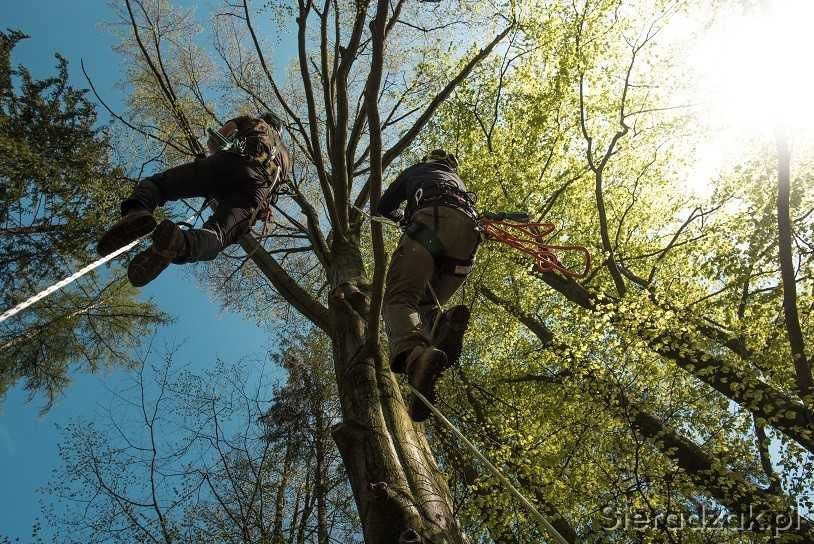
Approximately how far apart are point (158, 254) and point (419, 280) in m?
1.56

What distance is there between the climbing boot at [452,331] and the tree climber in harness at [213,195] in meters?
1.62

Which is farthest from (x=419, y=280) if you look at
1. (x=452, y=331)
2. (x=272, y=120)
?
(x=272, y=120)

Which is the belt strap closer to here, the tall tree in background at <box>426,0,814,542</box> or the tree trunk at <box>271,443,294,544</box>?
the tall tree in background at <box>426,0,814,542</box>

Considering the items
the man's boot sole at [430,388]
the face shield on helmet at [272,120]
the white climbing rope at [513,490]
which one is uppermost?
the face shield on helmet at [272,120]

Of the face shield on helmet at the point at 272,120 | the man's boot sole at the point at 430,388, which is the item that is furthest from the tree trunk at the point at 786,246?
the face shield on helmet at the point at 272,120

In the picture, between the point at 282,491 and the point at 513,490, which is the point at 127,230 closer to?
the point at 513,490

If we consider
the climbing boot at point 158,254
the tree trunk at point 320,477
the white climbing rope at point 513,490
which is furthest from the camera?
the tree trunk at point 320,477

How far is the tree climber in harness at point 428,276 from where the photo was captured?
9.42 feet

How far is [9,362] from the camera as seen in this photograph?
32.2ft

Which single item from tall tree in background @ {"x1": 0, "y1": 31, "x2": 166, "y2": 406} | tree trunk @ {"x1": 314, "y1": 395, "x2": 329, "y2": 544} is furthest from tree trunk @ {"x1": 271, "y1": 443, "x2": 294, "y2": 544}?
tall tree in background @ {"x1": 0, "y1": 31, "x2": 166, "y2": 406}

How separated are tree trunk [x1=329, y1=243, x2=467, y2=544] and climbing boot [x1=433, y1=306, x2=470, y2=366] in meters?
0.67

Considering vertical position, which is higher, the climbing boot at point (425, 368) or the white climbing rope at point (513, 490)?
the climbing boot at point (425, 368)

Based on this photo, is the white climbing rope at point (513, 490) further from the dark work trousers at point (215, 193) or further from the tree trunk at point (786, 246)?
the tree trunk at point (786, 246)

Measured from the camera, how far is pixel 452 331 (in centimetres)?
297
